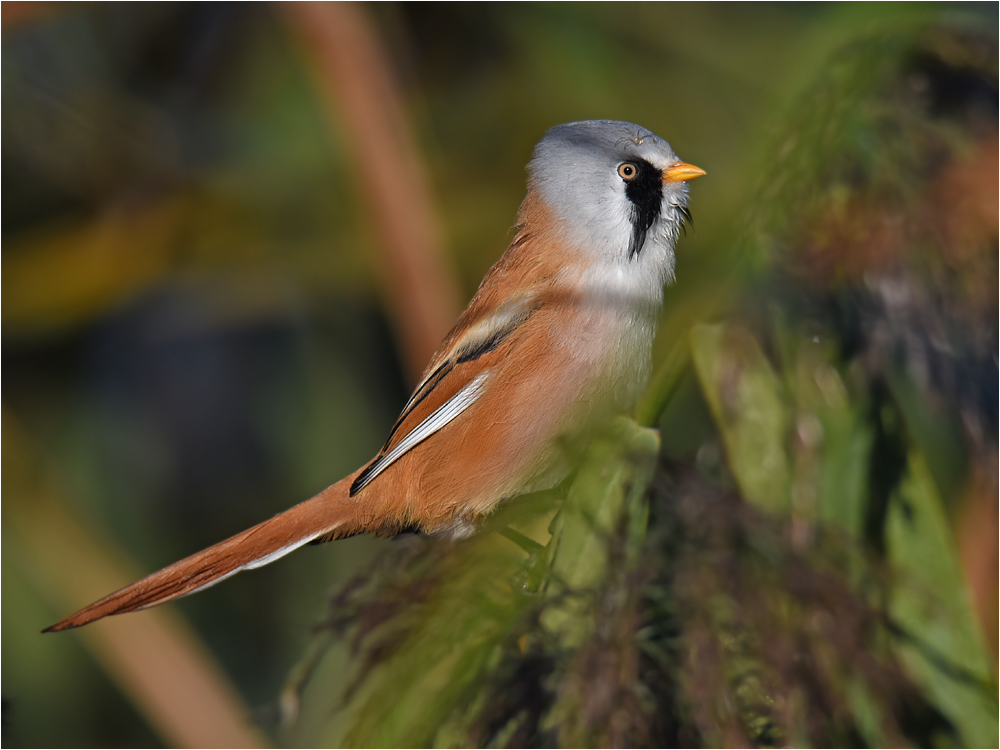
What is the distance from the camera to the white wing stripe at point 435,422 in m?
1.88

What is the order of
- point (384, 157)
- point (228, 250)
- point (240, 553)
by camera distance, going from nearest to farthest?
point (240, 553)
point (384, 157)
point (228, 250)

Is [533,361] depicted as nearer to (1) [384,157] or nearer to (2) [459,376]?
(2) [459,376]

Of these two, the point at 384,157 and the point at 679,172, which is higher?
the point at 384,157

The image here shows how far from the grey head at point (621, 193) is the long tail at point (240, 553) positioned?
0.92m

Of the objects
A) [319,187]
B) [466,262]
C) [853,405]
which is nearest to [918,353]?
[853,405]

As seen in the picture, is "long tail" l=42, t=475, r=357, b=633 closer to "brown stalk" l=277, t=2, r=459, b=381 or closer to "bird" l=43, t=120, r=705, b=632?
"bird" l=43, t=120, r=705, b=632

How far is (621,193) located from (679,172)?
155 millimetres

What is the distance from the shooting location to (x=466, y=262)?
9.62 ft

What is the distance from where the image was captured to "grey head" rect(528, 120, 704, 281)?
1.92m

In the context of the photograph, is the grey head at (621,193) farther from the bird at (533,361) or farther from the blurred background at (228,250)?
the blurred background at (228,250)

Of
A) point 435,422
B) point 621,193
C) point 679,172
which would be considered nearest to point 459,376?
point 435,422

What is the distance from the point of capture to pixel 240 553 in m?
1.86

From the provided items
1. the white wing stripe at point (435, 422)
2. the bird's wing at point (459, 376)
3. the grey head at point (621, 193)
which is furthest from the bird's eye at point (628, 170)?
the white wing stripe at point (435, 422)

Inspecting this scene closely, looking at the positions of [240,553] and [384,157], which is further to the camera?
[384,157]
